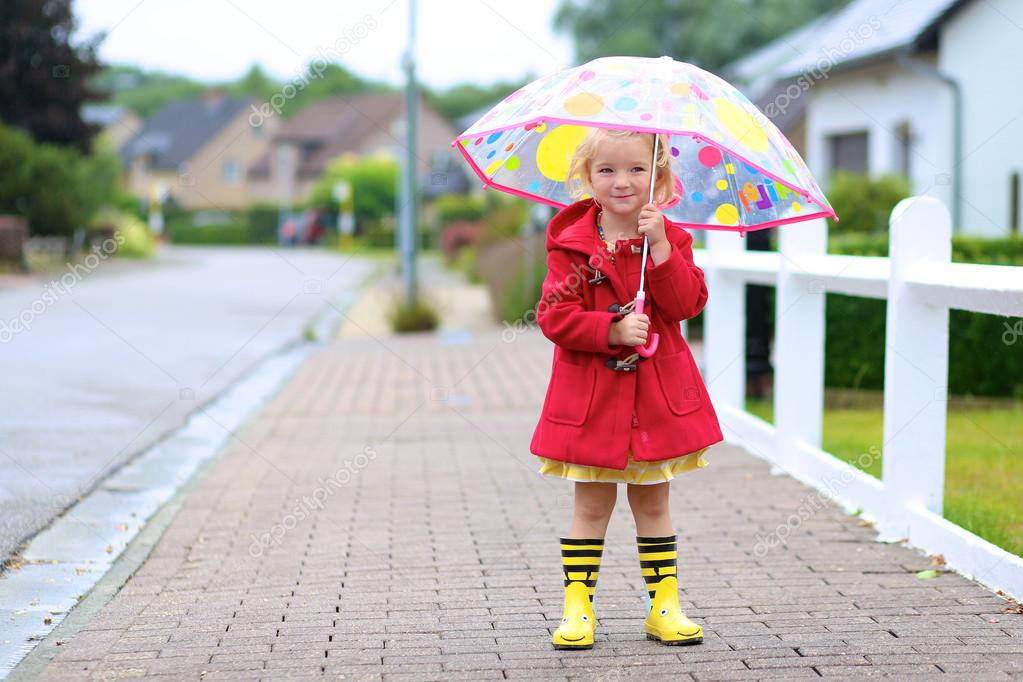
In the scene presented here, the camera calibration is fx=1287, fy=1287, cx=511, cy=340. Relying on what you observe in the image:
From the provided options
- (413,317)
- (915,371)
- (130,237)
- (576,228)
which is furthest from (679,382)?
(130,237)

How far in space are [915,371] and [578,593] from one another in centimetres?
190

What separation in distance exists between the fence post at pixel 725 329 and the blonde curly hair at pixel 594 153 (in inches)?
152

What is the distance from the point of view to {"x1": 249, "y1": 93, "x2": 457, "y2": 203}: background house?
261 ft

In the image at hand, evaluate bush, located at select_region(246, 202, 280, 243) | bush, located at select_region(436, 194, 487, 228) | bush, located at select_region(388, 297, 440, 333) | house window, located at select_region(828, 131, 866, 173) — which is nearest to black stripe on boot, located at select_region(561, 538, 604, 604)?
bush, located at select_region(388, 297, 440, 333)

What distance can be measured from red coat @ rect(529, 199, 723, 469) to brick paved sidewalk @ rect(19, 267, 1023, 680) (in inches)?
24.1

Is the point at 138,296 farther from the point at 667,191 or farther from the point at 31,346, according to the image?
the point at 667,191

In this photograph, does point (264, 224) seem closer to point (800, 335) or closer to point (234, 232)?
point (234, 232)

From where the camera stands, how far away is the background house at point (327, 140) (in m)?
79.4

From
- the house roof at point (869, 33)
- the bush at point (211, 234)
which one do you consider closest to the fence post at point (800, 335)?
the house roof at point (869, 33)

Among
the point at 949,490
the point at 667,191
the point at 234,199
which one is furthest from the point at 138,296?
the point at 234,199

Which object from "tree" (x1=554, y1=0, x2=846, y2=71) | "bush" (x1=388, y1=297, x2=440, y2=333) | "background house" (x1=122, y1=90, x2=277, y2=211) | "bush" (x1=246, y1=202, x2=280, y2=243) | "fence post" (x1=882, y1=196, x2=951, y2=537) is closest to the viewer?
"fence post" (x1=882, y1=196, x2=951, y2=537)

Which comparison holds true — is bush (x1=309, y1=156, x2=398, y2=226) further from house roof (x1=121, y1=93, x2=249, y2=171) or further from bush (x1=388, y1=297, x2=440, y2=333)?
bush (x1=388, y1=297, x2=440, y2=333)

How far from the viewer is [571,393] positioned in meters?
3.71

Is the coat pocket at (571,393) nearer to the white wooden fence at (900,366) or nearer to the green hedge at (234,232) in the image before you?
the white wooden fence at (900,366)
